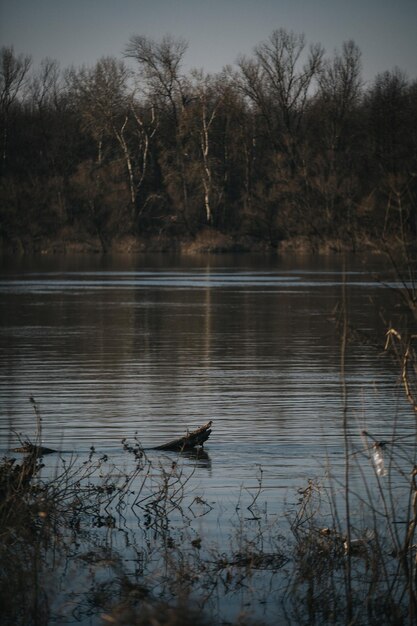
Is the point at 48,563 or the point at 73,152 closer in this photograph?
the point at 48,563

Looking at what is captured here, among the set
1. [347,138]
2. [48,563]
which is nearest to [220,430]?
[48,563]

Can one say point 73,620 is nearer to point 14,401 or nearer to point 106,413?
point 106,413

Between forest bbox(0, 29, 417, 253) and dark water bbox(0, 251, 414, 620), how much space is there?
32214mm

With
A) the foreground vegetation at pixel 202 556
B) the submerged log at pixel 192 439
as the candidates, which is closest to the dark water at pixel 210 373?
the submerged log at pixel 192 439

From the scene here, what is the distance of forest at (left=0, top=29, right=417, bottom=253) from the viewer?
253 feet

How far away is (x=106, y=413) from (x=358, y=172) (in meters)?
63.0

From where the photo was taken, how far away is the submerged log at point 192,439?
1203 centimetres

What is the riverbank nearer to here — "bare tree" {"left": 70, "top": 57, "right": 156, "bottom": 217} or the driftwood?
"bare tree" {"left": 70, "top": 57, "right": 156, "bottom": 217}

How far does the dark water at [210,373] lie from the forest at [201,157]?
32.2m

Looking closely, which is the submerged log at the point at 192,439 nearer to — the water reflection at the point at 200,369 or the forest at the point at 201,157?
the water reflection at the point at 200,369

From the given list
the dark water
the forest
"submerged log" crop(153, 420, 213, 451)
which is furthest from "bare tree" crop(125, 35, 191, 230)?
"submerged log" crop(153, 420, 213, 451)

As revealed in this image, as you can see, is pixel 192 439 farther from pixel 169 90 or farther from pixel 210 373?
pixel 169 90

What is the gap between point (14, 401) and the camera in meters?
17.3

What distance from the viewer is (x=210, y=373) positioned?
21.2m
